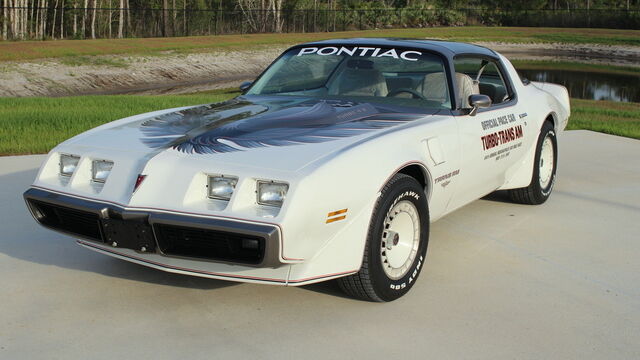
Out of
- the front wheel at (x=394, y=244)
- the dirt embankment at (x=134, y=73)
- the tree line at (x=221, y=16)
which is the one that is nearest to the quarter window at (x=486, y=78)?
the front wheel at (x=394, y=244)

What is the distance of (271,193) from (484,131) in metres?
2.11

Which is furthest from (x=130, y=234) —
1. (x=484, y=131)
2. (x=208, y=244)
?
(x=484, y=131)

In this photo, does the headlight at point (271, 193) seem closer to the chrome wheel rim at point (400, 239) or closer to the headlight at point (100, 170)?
the chrome wheel rim at point (400, 239)

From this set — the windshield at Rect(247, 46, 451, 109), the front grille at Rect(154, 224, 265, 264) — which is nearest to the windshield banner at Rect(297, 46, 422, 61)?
the windshield at Rect(247, 46, 451, 109)

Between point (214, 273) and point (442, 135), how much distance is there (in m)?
1.70

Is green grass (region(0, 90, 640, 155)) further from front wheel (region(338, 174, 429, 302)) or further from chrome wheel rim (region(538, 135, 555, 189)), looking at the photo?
front wheel (region(338, 174, 429, 302))

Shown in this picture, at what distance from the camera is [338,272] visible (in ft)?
12.9

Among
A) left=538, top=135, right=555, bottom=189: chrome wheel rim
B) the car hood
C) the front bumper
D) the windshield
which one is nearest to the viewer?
the front bumper

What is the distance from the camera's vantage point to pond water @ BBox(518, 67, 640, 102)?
74.3 feet

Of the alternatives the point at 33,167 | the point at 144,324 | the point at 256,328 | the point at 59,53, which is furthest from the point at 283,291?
the point at 59,53

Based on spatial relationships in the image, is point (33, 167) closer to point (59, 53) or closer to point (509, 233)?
point (509, 233)

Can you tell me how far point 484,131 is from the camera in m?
5.35

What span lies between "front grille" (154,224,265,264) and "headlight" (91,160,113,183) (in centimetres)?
62

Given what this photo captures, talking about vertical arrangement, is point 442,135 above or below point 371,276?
above
